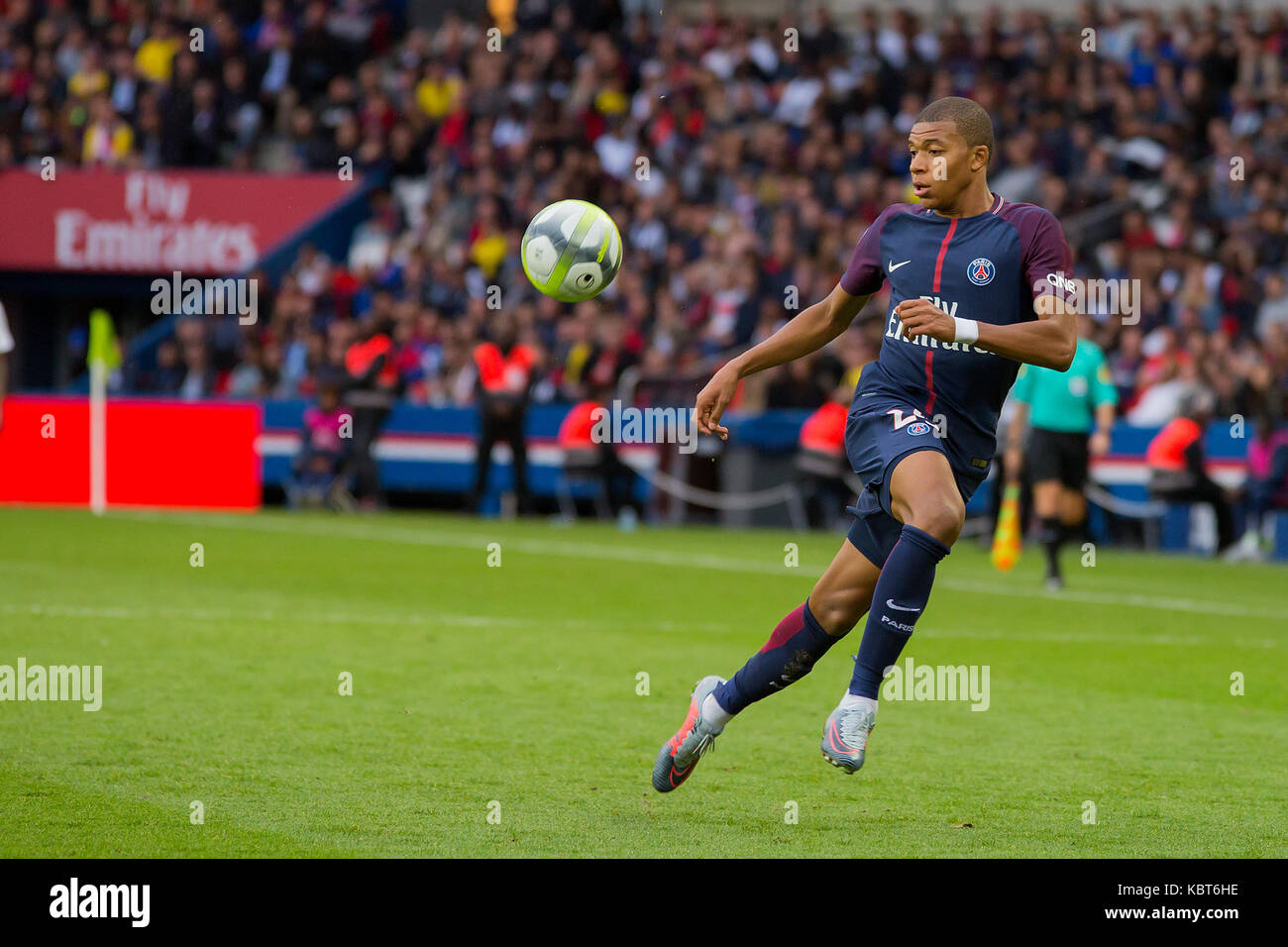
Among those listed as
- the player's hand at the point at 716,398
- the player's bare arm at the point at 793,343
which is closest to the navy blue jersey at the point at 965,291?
the player's bare arm at the point at 793,343

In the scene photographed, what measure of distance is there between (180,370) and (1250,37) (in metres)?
14.0

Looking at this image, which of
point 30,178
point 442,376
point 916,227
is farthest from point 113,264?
point 916,227

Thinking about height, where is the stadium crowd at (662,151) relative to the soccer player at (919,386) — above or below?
above

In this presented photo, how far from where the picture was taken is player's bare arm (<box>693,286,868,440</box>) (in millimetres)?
6422

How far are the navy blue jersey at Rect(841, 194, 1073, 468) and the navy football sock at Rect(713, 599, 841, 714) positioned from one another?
728 millimetres

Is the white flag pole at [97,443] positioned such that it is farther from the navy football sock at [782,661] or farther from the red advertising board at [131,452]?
the navy football sock at [782,661]

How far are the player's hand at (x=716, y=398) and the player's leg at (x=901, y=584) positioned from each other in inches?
25.3

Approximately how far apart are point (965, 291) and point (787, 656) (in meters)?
1.29

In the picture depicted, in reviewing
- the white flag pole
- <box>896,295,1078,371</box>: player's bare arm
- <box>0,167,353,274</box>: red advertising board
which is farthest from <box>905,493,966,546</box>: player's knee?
<box>0,167,353,274</box>: red advertising board

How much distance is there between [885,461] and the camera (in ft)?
20.2

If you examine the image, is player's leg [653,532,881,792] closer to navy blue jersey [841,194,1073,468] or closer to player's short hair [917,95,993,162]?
navy blue jersey [841,194,1073,468]

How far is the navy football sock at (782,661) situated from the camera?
6238mm
